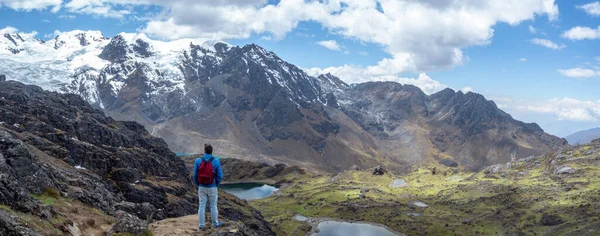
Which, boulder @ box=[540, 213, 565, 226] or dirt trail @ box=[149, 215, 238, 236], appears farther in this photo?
boulder @ box=[540, 213, 565, 226]

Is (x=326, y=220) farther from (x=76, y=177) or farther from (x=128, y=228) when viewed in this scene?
(x=128, y=228)

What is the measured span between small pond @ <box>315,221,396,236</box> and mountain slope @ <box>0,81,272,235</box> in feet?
160

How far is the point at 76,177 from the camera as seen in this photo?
53.4 meters

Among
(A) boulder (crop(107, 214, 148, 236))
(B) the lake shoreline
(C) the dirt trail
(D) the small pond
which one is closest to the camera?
(A) boulder (crop(107, 214, 148, 236))

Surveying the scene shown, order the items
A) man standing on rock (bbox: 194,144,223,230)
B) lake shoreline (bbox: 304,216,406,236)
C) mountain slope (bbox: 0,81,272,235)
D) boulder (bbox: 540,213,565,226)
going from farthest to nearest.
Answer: lake shoreline (bbox: 304,216,406,236)
boulder (bbox: 540,213,565,226)
man standing on rock (bbox: 194,144,223,230)
mountain slope (bbox: 0,81,272,235)

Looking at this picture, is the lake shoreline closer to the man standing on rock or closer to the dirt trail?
the dirt trail

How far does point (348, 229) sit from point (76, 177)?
455ft

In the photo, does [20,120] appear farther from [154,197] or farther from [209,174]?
[209,174]

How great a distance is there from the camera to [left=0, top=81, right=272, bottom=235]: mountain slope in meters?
24.1

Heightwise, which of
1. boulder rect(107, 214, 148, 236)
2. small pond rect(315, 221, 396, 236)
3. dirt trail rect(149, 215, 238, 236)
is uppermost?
boulder rect(107, 214, 148, 236)

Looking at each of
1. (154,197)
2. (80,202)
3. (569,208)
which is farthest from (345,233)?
(80,202)

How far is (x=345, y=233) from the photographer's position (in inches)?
6644

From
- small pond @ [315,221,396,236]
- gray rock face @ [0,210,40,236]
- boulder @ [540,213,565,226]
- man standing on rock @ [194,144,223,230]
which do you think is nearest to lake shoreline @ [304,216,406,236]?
small pond @ [315,221,396,236]

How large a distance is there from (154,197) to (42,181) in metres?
52.8
